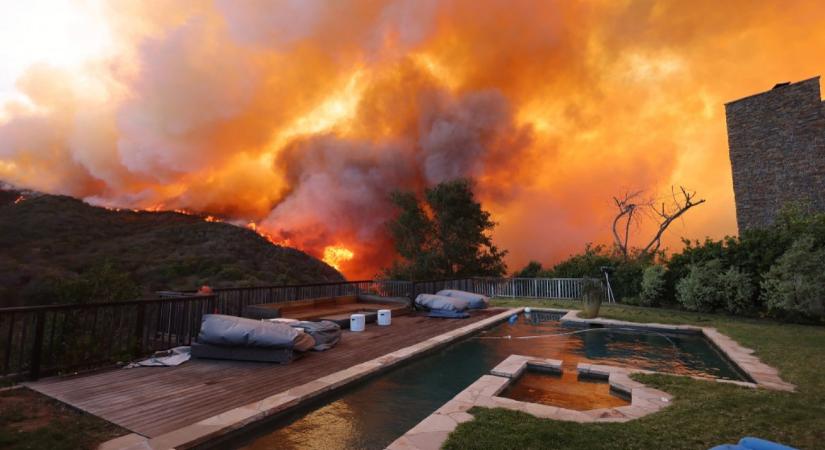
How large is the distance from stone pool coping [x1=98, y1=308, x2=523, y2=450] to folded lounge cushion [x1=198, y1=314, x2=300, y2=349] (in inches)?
41.6

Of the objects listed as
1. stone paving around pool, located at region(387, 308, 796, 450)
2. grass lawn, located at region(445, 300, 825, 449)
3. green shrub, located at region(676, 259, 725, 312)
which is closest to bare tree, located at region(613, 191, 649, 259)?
green shrub, located at region(676, 259, 725, 312)

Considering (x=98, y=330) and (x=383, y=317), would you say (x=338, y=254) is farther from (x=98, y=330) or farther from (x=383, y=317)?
(x=98, y=330)

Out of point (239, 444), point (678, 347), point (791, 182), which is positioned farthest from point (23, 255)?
point (791, 182)

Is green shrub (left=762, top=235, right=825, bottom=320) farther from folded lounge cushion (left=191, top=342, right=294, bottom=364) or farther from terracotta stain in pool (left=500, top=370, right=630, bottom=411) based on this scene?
folded lounge cushion (left=191, top=342, right=294, bottom=364)

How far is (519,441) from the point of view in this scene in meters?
2.77

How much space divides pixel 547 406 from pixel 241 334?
4.04 meters

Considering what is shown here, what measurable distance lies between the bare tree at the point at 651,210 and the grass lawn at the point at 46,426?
2207cm

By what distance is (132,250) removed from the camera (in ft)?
81.7

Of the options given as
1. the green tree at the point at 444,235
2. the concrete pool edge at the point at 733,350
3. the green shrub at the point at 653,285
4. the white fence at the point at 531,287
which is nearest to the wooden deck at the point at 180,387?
the concrete pool edge at the point at 733,350

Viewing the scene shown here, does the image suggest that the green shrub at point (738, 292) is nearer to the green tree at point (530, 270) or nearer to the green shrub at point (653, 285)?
the green shrub at point (653, 285)

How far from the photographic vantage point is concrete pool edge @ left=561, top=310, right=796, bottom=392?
173 inches

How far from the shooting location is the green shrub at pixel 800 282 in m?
8.24

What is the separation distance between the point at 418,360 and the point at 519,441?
338 centimetres

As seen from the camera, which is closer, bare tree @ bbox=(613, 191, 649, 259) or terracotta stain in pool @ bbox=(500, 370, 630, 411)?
terracotta stain in pool @ bbox=(500, 370, 630, 411)
